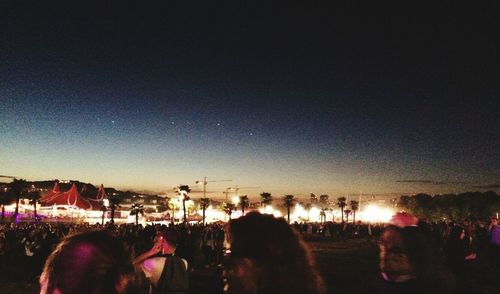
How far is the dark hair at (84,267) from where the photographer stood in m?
1.58

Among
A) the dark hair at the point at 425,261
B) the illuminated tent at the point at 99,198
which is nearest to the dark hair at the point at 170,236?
the dark hair at the point at 425,261

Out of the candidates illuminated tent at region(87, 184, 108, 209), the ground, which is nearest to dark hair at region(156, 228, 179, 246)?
the ground

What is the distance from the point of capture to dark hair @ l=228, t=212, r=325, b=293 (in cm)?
155

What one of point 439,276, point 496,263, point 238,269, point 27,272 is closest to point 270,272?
point 238,269

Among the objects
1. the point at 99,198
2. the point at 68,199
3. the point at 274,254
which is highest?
the point at 99,198

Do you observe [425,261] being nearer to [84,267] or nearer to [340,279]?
[84,267]

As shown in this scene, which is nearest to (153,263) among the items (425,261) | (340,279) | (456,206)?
(425,261)

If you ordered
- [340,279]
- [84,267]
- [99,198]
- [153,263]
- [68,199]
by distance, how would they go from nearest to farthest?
[84,267] < [153,263] < [340,279] < [68,199] < [99,198]

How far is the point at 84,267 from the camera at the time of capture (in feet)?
5.24

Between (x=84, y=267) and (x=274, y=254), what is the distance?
750mm

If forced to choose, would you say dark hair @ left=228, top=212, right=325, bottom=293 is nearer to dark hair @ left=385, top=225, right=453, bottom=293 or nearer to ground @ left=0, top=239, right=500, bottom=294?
dark hair @ left=385, top=225, right=453, bottom=293

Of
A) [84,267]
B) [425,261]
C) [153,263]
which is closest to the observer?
[84,267]

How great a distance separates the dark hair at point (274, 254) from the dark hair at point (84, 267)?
0.50 metres

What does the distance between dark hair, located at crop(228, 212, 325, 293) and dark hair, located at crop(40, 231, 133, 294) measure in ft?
1.66
